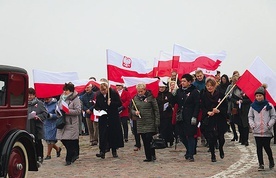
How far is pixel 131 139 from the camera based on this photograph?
1850cm

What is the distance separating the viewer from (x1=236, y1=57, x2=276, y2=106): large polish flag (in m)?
11.1

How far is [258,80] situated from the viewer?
11.4 m

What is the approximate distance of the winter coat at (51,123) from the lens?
43.7 ft

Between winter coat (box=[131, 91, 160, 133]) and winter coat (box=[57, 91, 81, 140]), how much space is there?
138cm

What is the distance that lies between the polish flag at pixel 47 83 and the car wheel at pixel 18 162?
170 inches

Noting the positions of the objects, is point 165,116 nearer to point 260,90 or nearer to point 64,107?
point 64,107

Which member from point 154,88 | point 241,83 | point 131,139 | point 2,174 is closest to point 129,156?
point 154,88

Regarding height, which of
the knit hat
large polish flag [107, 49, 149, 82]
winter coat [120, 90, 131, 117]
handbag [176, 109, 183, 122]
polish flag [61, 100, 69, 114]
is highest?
large polish flag [107, 49, 149, 82]

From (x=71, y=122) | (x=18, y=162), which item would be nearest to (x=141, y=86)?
(x=71, y=122)

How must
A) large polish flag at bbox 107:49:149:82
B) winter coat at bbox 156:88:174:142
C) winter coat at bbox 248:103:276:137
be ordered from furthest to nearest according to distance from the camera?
1. winter coat at bbox 156:88:174:142
2. large polish flag at bbox 107:49:149:82
3. winter coat at bbox 248:103:276:137

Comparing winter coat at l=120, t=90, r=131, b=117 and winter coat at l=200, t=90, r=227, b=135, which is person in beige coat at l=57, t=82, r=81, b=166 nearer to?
winter coat at l=200, t=90, r=227, b=135

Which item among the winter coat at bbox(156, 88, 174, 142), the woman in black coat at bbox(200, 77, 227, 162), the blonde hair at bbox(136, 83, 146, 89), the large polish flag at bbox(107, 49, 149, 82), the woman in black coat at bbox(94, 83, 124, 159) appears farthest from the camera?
the winter coat at bbox(156, 88, 174, 142)

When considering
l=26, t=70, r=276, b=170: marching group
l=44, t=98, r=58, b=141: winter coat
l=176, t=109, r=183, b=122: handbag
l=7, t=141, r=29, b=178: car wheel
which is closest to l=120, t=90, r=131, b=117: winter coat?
l=26, t=70, r=276, b=170: marching group

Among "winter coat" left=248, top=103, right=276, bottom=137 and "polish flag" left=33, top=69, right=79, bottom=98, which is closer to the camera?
"winter coat" left=248, top=103, right=276, bottom=137
